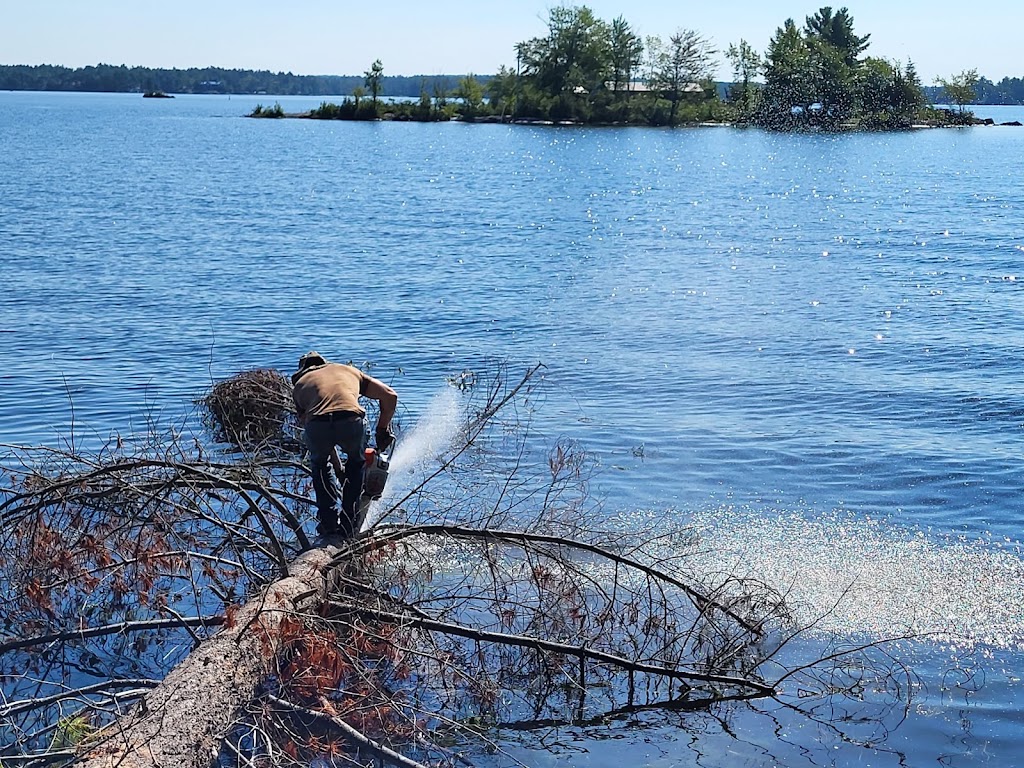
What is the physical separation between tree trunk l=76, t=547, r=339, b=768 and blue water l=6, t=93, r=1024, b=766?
2466mm

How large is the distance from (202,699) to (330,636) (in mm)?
1237

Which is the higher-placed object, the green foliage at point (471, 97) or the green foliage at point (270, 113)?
the green foliage at point (471, 97)

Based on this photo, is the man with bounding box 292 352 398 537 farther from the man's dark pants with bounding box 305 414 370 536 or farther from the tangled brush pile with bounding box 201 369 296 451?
the tangled brush pile with bounding box 201 369 296 451

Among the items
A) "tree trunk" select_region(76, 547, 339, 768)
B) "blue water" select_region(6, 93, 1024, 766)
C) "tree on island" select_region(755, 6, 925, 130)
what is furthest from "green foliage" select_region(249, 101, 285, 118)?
"tree trunk" select_region(76, 547, 339, 768)

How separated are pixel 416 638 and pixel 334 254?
93.9 feet

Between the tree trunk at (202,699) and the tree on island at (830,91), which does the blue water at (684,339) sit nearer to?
the tree trunk at (202,699)

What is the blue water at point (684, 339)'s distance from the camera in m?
11.8

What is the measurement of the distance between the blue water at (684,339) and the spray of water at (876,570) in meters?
0.04

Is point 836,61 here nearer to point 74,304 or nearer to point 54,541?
point 74,304

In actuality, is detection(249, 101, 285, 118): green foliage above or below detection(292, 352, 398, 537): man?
above

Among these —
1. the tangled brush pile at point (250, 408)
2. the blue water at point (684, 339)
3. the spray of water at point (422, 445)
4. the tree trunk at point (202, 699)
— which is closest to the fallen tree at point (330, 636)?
the tree trunk at point (202, 699)

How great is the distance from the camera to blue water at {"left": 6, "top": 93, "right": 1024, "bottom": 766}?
38.8 feet

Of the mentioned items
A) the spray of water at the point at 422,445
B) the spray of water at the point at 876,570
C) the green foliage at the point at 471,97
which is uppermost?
the green foliage at the point at 471,97

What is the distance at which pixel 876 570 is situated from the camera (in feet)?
38.8
